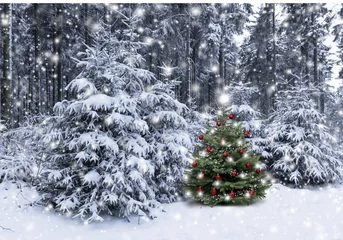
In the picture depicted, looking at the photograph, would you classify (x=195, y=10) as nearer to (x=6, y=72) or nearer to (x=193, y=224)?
(x=6, y=72)

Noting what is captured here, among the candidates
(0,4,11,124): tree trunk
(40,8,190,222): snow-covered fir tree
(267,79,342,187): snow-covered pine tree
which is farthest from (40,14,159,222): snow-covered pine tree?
(267,79,342,187): snow-covered pine tree

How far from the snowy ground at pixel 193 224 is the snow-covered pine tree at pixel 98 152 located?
13.8 inches

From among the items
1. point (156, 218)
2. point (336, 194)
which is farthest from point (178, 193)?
point (336, 194)

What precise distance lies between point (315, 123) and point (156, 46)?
1106cm

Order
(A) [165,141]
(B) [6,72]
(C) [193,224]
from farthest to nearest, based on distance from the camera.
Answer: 1. (B) [6,72]
2. (A) [165,141]
3. (C) [193,224]

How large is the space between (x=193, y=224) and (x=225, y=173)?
6.39ft

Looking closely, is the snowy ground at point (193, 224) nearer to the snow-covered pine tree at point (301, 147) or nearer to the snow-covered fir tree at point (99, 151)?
the snow-covered fir tree at point (99, 151)

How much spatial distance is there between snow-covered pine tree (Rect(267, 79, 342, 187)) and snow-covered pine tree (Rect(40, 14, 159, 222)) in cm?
669

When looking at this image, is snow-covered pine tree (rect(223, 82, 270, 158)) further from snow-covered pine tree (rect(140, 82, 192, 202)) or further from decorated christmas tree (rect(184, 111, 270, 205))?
snow-covered pine tree (rect(140, 82, 192, 202))

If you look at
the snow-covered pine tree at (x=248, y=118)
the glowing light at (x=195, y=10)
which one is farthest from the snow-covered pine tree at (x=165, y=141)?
the glowing light at (x=195, y=10)

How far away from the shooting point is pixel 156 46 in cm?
1956

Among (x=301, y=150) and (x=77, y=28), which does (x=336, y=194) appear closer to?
(x=301, y=150)

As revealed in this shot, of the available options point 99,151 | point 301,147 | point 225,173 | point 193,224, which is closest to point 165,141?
point 225,173

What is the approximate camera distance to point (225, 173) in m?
8.09
